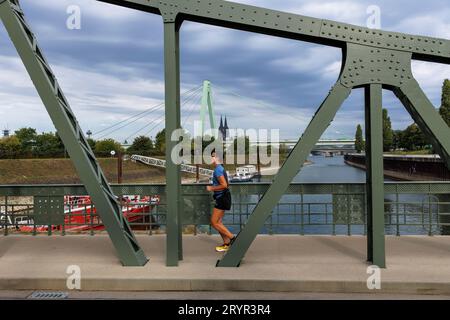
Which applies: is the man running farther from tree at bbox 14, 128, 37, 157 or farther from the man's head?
tree at bbox 14, 128, 37, 157

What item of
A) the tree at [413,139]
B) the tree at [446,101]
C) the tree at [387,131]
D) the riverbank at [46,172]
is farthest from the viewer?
the tree at [387,131]

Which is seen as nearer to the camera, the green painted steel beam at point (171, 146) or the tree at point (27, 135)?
the green painted steel beam at point (171, 146)

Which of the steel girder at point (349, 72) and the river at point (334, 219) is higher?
the steel girder at point (349, 72)

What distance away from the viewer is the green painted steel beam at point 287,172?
537cm

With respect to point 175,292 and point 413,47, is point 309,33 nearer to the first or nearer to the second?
point 413,47

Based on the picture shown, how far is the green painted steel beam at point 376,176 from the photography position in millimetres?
5336

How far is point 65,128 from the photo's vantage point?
541 cm

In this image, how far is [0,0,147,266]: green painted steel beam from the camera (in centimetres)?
538

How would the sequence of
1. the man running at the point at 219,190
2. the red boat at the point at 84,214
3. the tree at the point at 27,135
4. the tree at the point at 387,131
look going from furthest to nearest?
the tree at the point at 387,131
the tree at the point at 27,135
the red boat at the point at 84,214
the man running at the point at 219,190

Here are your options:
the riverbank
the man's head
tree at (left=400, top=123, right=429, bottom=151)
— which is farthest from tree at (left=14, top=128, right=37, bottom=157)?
tree at (left=400, top=123, right=429, bottom=151)

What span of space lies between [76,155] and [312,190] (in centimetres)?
484

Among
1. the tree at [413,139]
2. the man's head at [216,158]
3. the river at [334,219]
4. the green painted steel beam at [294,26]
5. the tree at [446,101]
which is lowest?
the river at [334,219]

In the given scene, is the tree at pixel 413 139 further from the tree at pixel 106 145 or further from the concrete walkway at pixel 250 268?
the concrete walkway at pixel 250 268

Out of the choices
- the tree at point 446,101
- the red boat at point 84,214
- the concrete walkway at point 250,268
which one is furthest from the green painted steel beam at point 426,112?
the tree at point 446,101
